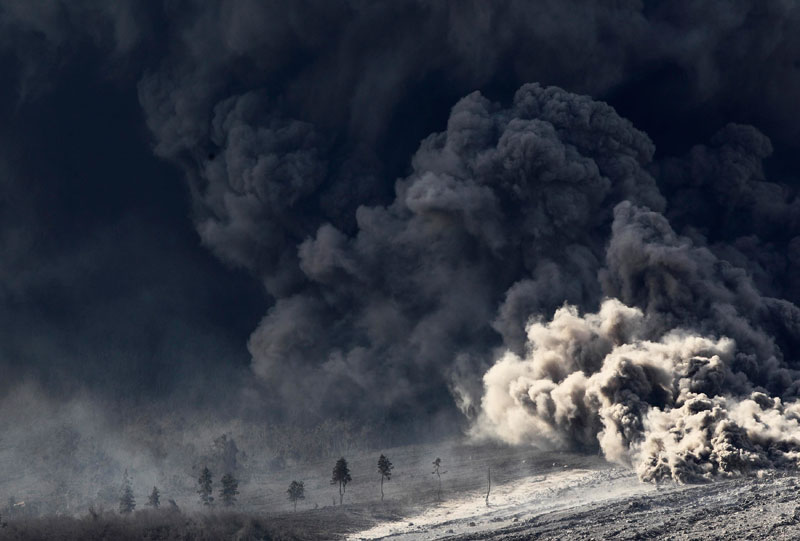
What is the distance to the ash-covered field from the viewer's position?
177 feet

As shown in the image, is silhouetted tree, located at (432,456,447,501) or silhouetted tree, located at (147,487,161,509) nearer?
silhouetted tree, located at (432,456,447,501)

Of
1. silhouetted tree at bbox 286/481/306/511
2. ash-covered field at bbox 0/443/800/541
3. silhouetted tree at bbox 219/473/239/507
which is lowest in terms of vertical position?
ash-covered field at bbox 0/443/800/541

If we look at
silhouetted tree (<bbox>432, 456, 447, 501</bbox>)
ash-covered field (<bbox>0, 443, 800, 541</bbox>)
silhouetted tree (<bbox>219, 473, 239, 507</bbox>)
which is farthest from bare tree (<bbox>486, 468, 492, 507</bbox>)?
silhouetted tree (<bbox>219, 473, 239, 507</bbox>)

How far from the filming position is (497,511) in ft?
216

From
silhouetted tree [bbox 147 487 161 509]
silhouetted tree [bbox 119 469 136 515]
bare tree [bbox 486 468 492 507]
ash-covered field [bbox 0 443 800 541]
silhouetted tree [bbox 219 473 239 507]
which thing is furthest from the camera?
silhouetted tree [bbox 119 469 136 515]

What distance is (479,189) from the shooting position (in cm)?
9325

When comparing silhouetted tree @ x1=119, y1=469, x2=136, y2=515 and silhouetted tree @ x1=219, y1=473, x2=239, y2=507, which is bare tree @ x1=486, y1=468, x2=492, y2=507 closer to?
silhouetted tree @ x1=219, y1=473, x2=239, y2=507

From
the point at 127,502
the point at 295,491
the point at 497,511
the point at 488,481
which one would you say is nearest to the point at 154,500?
the point at 127,502

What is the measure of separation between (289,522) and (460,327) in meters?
37.5

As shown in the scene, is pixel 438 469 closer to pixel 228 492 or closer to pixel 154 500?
pixel 228 492

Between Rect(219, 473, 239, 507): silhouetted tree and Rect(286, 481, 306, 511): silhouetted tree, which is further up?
Rect(219, 473, 239, 507): silhouetted tree

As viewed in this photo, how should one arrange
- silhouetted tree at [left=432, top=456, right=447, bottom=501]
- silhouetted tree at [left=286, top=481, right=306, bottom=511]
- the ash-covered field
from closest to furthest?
the ash-covered field → silhouetted tree at [left=286, top=481, right=306, bottom=511] → silhouetted tree at [left=432, top=456, right=447, bottom=501]

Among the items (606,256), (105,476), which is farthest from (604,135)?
(105,476)

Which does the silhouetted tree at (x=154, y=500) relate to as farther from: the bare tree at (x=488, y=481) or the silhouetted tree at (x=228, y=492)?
the bare tree at (x=488, y=481)
